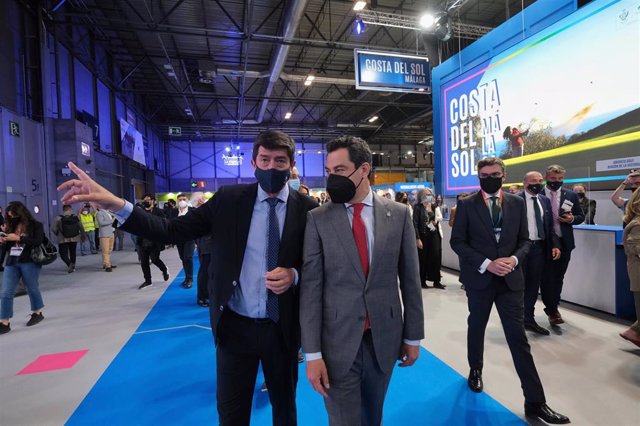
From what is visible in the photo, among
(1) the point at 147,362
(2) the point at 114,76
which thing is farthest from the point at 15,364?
(2) the point at 114,76

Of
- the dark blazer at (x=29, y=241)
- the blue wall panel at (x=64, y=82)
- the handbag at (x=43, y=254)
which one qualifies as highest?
the blue wall panel at (x=64, y=82)

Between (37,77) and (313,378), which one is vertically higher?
(37,77)

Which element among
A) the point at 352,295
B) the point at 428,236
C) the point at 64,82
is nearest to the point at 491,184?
the point at 352,295

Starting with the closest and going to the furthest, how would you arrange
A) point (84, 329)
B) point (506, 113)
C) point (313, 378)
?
point (313, 378)
point (84, 329)
point (506, 113)

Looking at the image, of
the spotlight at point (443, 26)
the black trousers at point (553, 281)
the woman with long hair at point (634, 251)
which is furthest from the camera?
the spotlight at point (443, 26)

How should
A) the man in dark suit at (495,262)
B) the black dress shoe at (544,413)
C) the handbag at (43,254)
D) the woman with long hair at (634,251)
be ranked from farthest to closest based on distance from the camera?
the handbag at (43,254) < the woman with long hair at (634,251) < the man in dark suit at (495,262) < the black dress shoe at (544,413)

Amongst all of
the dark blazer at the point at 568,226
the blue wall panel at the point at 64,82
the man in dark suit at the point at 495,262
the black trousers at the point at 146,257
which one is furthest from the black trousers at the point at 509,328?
the blue wall panel at the point at 64,82

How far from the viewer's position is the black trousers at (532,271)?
357 cm

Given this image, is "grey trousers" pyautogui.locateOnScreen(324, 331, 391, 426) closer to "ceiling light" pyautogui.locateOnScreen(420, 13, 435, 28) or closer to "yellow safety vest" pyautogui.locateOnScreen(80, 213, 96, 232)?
"ceiling light" pyautogui.locateOnScreen(420, 13, 435, 28)

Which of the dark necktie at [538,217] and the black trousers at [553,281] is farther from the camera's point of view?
the black trousers at [553,281]

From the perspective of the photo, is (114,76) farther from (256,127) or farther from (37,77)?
(256,127)

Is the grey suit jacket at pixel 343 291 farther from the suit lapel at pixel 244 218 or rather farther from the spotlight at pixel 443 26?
the spotlight at pixel 443 26

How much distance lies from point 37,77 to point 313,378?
39.8 feet

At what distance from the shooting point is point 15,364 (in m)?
3.25
